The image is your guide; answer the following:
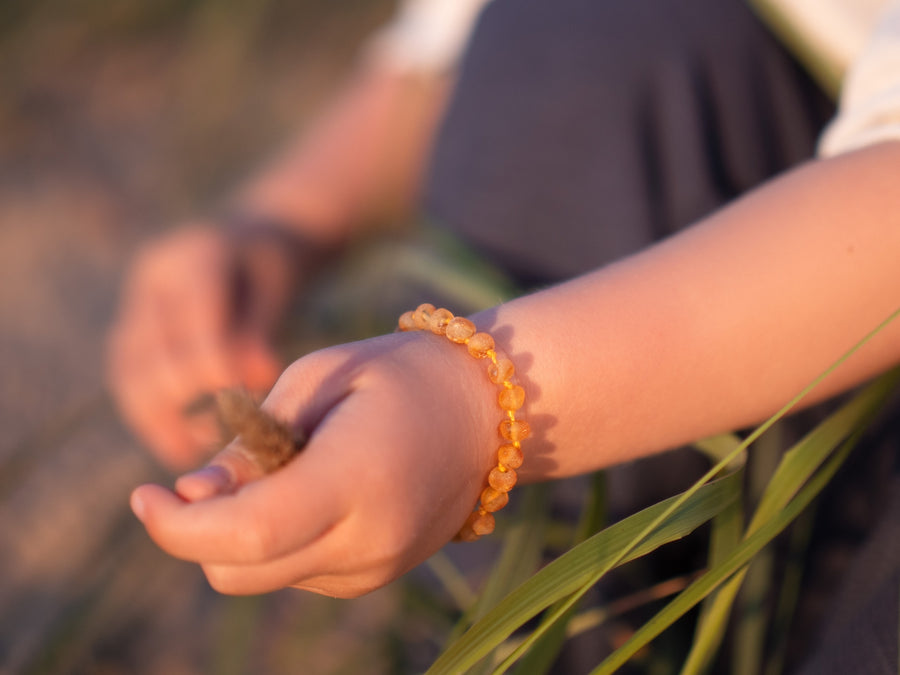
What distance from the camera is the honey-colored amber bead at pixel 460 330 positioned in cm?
35

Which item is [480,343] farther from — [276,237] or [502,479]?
[276,237]

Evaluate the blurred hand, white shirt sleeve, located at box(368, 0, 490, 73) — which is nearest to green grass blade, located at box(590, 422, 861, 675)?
the blurred hand

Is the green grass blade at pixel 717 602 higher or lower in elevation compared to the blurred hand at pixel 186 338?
lower

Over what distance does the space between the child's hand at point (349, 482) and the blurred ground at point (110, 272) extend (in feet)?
1.29

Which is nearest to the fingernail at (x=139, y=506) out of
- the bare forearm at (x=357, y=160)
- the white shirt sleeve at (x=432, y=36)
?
the bare forearm at (x=357, y=160)

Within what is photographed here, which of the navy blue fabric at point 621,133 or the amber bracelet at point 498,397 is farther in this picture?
the navy blue fabric at point 621,133

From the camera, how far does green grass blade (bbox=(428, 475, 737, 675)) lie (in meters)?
0.35

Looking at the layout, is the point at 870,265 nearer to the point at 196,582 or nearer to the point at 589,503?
the point at 589,503

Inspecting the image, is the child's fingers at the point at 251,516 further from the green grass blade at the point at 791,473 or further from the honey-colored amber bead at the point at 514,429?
the green grass blade at the point at 791,473

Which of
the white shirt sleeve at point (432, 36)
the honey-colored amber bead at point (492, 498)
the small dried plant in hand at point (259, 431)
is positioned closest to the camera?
the small dried plant in hand at point (259, 431)

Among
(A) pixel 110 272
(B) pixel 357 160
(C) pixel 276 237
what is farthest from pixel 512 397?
(A) pixel 110 272

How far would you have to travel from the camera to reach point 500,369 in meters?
0.35

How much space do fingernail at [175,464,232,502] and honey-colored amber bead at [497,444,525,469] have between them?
0.42 feet

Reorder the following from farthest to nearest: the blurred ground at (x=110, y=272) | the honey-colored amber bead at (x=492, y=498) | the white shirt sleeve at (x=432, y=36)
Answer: the white shirt sleeve at (x=432, y=36)
the blurred ground at (x=110, y=272)
the honey-colored amber bead at (x=492, y=498)
